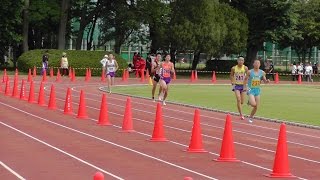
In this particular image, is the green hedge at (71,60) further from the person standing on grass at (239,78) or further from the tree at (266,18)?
the person standing on grass at (239,78)

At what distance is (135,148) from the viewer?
49.3 feet

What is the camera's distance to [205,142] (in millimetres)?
16344

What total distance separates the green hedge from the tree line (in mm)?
3735

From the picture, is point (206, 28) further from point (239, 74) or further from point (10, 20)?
point (239, 74)

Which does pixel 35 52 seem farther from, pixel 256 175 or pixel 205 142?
pixel 256 175

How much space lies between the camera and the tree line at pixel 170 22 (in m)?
59.5

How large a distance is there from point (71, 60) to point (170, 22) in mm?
9214

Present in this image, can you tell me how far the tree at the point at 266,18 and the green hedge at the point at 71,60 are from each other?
1344cm

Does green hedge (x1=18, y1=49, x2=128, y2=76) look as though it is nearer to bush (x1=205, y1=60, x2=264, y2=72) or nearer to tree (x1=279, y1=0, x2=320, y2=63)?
bush (x1=205, y1=60, x2=264, y2=72)

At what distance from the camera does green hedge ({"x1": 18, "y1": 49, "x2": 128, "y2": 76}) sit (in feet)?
181

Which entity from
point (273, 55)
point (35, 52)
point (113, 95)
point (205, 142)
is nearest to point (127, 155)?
point (205, 142)

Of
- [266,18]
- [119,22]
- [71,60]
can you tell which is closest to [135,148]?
[71,60]

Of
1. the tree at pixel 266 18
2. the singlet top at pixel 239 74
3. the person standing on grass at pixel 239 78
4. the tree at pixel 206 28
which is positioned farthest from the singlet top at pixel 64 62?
the singlet top at pixel 239 74

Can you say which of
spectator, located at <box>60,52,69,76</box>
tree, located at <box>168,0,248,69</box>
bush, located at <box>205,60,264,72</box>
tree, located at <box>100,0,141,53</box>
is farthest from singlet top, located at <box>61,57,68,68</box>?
bush, located at <box>205,60,264,72</box>
